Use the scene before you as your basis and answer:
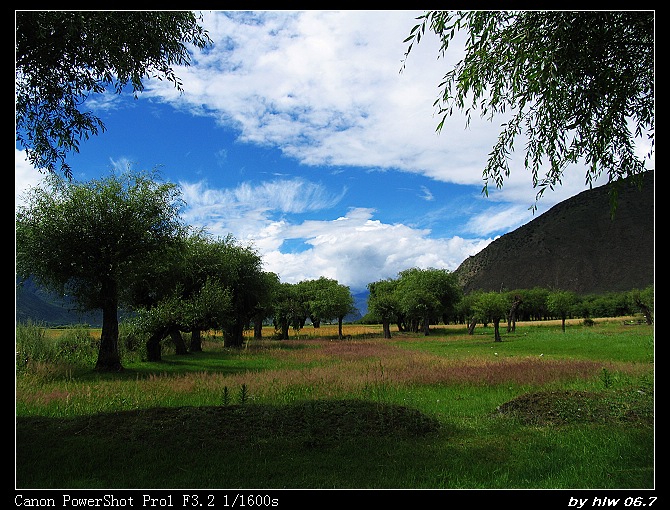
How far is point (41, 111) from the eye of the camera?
31.0 ft

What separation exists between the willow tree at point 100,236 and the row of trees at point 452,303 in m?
36.6

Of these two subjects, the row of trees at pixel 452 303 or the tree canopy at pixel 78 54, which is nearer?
the tree canopy at pixel 78 54

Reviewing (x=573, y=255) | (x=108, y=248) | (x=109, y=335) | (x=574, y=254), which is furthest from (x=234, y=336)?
(x=573, y=255)

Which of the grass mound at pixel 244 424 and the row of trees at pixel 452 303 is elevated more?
the grass mound at pixel 244 424

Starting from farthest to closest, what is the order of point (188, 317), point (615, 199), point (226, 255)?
point (226, 255) → point (188, 317) → point (615, 199)

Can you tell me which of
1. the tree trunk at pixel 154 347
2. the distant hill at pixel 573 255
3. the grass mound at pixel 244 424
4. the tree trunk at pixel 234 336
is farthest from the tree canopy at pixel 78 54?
the distant hill at pixel 573 255

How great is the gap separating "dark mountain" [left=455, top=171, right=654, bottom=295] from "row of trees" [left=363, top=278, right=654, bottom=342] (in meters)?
23.5

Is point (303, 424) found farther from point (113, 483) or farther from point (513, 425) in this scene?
point (513, 425)

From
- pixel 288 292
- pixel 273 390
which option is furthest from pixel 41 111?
pixel 288 292

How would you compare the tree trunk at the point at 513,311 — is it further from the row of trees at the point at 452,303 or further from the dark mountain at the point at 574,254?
the dark mountain at the point at 574,254

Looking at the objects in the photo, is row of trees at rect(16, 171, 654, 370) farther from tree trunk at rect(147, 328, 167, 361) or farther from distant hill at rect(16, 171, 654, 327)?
distant hill at rect(16, 171, 654, 327)

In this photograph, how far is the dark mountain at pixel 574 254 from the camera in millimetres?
135375

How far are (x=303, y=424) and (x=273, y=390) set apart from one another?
6339 millimetres
